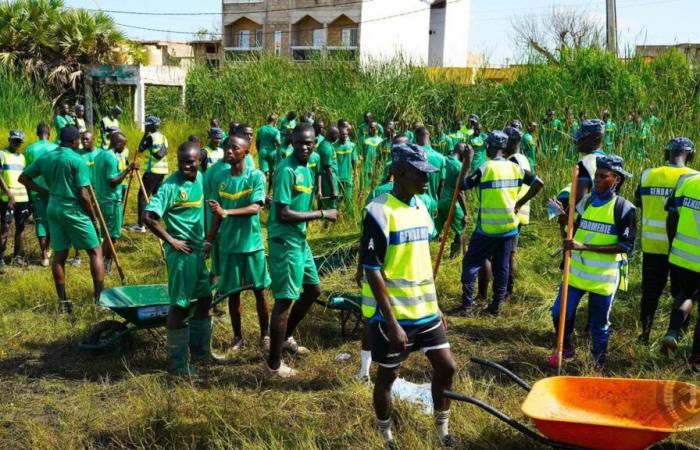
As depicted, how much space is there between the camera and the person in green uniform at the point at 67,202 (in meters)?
6.62

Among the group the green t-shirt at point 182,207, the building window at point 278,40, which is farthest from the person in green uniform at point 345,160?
the building window at point 278,40

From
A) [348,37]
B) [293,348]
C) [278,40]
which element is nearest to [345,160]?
[293,348]

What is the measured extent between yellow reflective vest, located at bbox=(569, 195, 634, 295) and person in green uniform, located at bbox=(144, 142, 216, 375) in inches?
115

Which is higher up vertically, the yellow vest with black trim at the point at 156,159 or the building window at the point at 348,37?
the building window at the point at 348,37

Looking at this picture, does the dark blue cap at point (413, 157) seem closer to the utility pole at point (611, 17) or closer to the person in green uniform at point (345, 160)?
the person in green uniform at point (345, 160)

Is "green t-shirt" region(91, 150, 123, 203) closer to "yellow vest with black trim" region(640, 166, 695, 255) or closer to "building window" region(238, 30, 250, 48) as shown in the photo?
"yellow vest with black trim" region(640, 166, 695, 255)

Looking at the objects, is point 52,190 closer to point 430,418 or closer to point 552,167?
point 430,418

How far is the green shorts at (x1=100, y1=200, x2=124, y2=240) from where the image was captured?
8.58m

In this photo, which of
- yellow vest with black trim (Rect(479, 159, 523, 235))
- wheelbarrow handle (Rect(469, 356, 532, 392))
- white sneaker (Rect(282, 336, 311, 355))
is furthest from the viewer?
yellow vest with black trim (Rect(479, 159, 523, 235))

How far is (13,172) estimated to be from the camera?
29.8ft

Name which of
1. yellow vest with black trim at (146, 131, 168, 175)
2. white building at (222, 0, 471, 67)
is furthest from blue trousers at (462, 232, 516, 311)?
white building at (222, 0, 471, 67)

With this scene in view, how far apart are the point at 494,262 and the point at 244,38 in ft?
115

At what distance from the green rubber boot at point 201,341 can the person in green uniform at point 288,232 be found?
665 millimetres

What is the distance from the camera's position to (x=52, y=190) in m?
6.75
